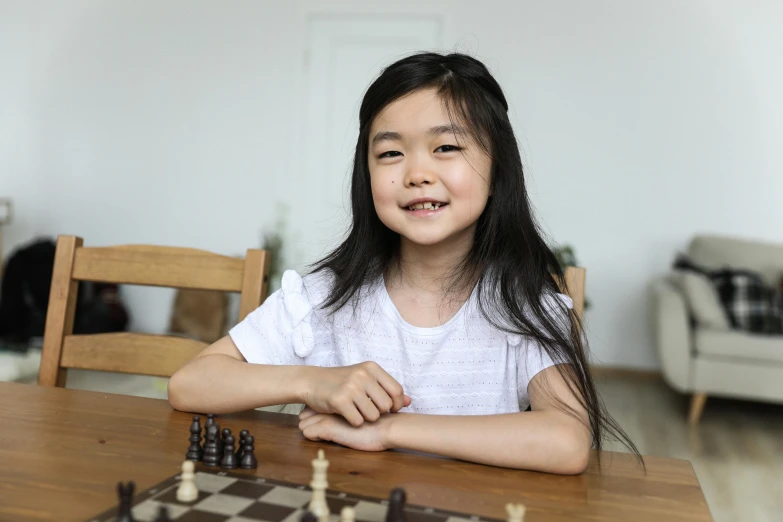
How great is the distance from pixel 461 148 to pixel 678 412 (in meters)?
3.53

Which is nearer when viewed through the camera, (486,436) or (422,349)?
(486,436)

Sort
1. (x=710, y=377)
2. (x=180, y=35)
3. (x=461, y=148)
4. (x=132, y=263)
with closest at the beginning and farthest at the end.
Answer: (x=461, y=148) → (x=132, y=263) → (x=710, y=377) → (x=180, y=35)

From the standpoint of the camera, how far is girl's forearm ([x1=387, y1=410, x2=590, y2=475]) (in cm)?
93

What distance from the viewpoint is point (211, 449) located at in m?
0.86

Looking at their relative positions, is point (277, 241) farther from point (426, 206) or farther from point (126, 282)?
point (426, 206)

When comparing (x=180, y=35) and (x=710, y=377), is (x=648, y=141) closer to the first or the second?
(x=710, y=377)

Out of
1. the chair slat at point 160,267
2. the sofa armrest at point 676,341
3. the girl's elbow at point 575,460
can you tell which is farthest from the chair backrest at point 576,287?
the sofa armrest at point 676,341

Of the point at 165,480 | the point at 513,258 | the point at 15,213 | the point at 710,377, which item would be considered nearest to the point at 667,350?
the point at 710,377

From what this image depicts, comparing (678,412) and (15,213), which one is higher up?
(15,213)

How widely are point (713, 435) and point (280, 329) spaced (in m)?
3.20

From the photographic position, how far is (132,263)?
1.39m

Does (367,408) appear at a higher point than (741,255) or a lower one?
lower

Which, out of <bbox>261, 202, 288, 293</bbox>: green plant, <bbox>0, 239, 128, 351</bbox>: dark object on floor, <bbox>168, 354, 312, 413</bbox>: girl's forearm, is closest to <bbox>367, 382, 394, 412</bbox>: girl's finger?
<bbox>168, 354, 312, 413</bbox>: girl's forearm

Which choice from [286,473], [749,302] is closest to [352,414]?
[286,473]
